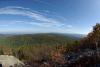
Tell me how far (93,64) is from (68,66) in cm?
356

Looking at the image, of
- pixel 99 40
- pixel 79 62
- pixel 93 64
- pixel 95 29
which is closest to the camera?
pixel 93 64

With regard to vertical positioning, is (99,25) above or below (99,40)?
above

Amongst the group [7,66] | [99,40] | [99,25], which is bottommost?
[7,66]

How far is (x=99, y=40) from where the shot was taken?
31.2m

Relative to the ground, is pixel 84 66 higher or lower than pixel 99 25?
lower

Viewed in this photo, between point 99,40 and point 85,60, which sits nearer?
point 85,60

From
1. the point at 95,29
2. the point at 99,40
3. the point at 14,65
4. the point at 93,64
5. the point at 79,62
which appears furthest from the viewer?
the point at 95,29

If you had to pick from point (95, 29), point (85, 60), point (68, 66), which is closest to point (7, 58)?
point (68, 66)

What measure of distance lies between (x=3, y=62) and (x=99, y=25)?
742 inches

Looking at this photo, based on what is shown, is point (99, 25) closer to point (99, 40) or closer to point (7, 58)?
point (99, 40)

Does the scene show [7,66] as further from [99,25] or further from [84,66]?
[99,25]

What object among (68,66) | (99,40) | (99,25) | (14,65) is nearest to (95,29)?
(99,25)

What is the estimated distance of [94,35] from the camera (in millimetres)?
33094

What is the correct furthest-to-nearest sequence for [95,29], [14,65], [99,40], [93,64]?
[95,29] < [99,40] < [14,65] < [93,64]
